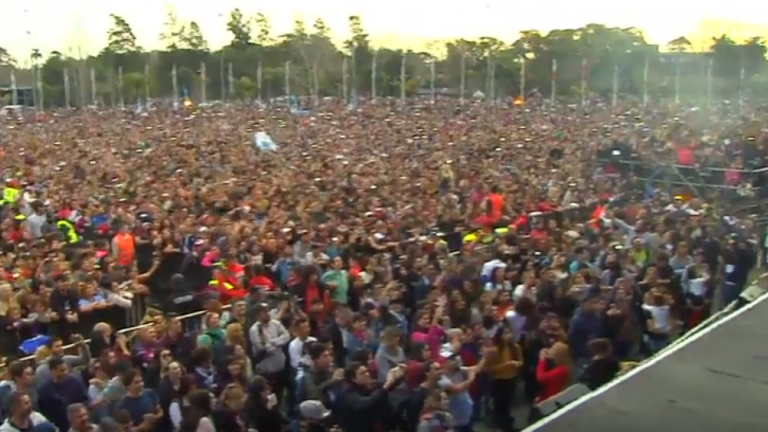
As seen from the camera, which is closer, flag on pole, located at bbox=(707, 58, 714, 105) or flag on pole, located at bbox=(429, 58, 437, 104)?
flag on pole, located at bbox=(707, 58, 714, 105)

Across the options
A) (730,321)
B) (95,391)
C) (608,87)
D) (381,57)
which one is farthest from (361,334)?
(381,57)

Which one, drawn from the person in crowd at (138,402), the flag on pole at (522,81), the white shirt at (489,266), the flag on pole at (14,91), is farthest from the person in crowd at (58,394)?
the flag on pole at (14,91)

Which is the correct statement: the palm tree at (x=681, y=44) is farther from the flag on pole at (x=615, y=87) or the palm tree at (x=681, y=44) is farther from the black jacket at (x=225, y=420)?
the black jacket at (x=225, y=420)

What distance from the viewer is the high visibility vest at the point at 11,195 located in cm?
1574

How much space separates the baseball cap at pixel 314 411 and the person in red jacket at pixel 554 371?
1.62m

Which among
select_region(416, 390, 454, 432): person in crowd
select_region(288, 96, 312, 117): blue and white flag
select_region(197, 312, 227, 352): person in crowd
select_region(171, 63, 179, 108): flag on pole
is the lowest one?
select_region(288, 96, 312, 117): blue and white flag

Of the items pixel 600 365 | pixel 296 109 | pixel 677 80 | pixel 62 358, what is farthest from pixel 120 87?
pixel 600 365

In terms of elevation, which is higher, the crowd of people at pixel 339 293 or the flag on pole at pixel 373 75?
the flag on pole at pixel 373 75

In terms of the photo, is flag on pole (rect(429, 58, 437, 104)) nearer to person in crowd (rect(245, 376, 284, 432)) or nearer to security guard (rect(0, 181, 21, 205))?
security guard (rect(0, 181, 21, 205))

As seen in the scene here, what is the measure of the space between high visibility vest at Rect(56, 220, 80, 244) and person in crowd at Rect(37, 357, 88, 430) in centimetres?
646

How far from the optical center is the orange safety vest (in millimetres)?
11234

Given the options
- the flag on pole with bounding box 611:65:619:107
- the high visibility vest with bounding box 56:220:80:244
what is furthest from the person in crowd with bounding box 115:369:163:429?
the flag on pole with bounding box 611:65:619:107

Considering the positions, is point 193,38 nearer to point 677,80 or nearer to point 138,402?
point 677,80

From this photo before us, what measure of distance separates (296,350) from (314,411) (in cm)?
103
